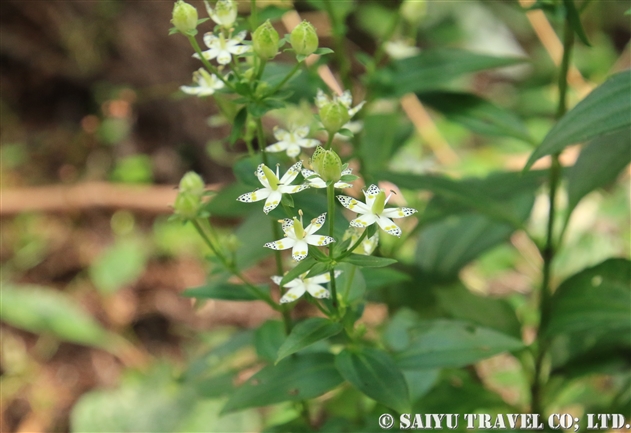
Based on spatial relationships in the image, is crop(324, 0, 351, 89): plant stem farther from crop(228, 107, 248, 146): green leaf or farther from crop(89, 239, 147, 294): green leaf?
crop(89, 239, 147, 294): green leaf

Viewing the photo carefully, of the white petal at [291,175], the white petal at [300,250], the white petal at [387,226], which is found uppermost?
the white petal at [291,175]

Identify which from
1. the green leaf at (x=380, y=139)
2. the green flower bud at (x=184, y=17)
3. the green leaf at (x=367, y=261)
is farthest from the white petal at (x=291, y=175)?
the green leaf at (x=380, y=139)

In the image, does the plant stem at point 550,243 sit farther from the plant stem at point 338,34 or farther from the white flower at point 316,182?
the white flower at point 316,182

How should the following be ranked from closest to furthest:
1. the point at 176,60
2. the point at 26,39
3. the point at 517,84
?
the point at 176,60, the point at 26,39, the point at 517,84

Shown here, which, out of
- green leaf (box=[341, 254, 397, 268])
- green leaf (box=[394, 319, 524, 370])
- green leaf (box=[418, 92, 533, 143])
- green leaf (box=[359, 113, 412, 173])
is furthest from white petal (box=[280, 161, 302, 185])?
green leaf (box=[418, 92, 533, 143])

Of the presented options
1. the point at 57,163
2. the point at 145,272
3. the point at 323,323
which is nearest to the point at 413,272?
the point at 323,323

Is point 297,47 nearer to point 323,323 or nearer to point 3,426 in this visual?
point 323,323
